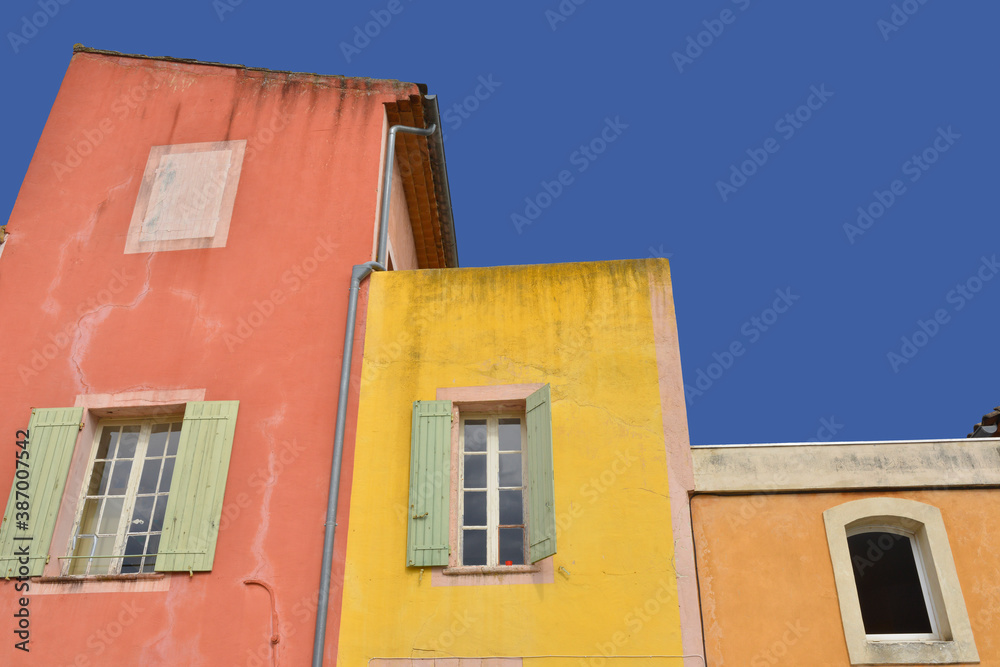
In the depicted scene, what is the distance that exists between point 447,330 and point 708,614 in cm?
341

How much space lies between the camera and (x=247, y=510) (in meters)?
7.07

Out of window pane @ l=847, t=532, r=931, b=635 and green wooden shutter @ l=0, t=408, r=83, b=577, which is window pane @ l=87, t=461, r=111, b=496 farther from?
window pane @ l=847, t=532, r=931, b=635

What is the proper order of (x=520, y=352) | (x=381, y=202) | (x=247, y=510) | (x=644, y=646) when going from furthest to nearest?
1. (x=381, y=202)
2. (x=520, y=352)
3. (x=247, y=510)
4. (x=644, y=646)

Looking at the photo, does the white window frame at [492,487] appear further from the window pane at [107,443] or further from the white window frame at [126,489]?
the window pane at [107,443]

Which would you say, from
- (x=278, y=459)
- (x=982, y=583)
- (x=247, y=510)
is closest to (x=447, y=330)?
(x=278, y=459)

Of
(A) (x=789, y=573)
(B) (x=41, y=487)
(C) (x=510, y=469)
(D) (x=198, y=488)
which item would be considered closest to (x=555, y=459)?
(C) (x=510, y=469)

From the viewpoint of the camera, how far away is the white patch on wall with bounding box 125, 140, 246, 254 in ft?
28.2

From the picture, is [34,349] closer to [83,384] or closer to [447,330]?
[83,384]

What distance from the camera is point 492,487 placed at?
23.4 ft

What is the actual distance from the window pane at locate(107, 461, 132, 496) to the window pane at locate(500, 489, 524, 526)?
3489 mm

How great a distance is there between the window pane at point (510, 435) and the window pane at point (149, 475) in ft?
10.5

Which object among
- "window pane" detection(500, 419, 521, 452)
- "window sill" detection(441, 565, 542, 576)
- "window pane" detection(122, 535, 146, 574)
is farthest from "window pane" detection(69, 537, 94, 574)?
"window pane" detection(500, 419, 521, 452)

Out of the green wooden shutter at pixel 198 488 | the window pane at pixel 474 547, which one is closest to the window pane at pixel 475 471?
the window pane at pixel 474 547

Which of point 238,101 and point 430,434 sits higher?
point 238,101
